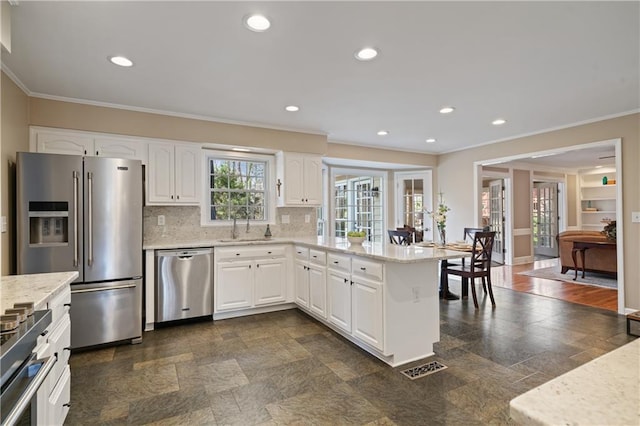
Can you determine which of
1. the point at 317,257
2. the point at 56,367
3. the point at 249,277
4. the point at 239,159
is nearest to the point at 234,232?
the point at 249,277

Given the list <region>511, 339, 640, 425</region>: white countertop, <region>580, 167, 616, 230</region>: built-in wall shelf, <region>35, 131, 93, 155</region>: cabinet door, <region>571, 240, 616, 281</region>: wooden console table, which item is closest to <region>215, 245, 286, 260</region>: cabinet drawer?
<region>35, 131, 93, 155</region>: cabinet door

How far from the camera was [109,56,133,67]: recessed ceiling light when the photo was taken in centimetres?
261

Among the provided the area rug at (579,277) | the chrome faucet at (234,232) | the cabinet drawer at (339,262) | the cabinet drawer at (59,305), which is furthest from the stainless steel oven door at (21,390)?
→ the area rug at (579,277)

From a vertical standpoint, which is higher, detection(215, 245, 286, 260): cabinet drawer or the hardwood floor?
detection(215, 245, 286, 260): cabinet drawer

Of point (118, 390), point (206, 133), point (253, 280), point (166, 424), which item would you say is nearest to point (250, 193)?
point (206, 133)

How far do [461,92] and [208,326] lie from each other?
375cm

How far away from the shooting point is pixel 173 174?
13.0 ft

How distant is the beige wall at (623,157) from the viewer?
13.1 ft

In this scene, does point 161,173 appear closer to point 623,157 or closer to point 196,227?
point 196,227

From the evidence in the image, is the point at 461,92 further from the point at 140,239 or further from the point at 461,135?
the point at 140,239

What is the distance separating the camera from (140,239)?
10.6 ft

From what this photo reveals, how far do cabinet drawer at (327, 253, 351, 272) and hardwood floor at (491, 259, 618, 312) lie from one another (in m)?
3.59

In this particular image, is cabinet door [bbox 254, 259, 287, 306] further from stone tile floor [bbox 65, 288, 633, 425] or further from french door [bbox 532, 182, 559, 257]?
french door [bbox 532, 182, 559, 257]

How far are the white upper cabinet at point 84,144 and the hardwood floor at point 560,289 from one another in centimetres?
583
